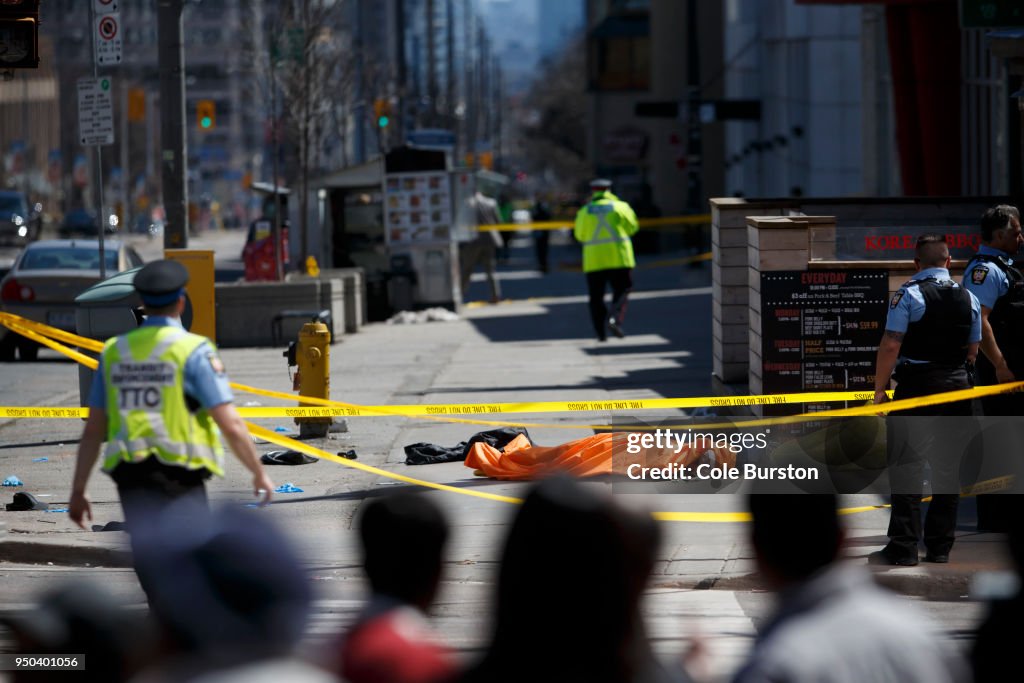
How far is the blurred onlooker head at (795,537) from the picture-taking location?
11.7 ft

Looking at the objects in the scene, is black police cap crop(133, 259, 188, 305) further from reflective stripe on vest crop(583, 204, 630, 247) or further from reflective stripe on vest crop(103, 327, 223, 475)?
reflective stripe on vest crop(583, 204, 630, 247)

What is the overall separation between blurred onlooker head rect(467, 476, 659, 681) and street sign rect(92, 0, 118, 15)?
14.0 metres

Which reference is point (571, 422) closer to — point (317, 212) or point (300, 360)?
point (300, 360)

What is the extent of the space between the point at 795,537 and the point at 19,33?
35.6 ft

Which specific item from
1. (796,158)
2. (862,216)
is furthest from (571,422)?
(796,158)

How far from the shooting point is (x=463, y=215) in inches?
1091

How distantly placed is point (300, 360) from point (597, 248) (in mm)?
7080

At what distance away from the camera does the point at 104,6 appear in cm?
1622

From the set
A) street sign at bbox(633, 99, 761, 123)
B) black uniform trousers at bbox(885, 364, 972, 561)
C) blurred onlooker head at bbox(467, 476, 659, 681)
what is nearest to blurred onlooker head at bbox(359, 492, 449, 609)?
blurred onlooker head at bbox(467, 476, 659, 681)

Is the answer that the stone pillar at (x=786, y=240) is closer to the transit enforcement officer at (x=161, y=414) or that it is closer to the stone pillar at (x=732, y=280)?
the stone pillar at (x=732, y=280)

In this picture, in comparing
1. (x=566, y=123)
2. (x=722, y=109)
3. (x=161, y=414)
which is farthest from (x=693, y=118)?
(x=566, y=123)

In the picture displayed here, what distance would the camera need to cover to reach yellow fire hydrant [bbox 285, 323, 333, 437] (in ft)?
40.6

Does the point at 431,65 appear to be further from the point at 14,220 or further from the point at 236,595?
the point at 236,595

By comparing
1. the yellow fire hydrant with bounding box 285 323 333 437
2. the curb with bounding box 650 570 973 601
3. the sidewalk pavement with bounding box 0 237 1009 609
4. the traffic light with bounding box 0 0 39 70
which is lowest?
the curb with bounding box 650 570 973 601
